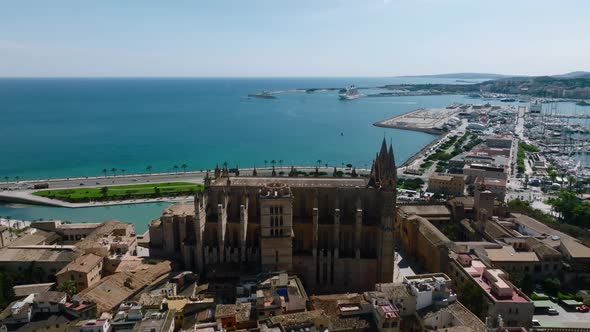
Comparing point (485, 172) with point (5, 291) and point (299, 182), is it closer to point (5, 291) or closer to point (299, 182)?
point (299, 182)

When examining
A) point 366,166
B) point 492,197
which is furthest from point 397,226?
point 366,166

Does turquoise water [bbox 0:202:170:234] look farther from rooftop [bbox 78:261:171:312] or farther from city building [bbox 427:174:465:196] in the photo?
city building [bbox 427:174:465:196]

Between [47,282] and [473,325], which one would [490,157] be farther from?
[47,282]

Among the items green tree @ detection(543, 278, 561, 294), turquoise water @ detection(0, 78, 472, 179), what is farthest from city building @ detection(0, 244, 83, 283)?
turquoise water @ detection(0, 78, 472, 179)

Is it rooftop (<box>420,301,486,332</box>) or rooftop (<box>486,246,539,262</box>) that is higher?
rooftop (<box>420,301,486,332</box>)

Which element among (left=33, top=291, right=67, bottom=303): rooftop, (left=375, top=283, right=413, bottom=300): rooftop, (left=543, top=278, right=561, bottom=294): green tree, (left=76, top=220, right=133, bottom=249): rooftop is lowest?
(left=543, top=278, right=561, bottom=294): green tree
